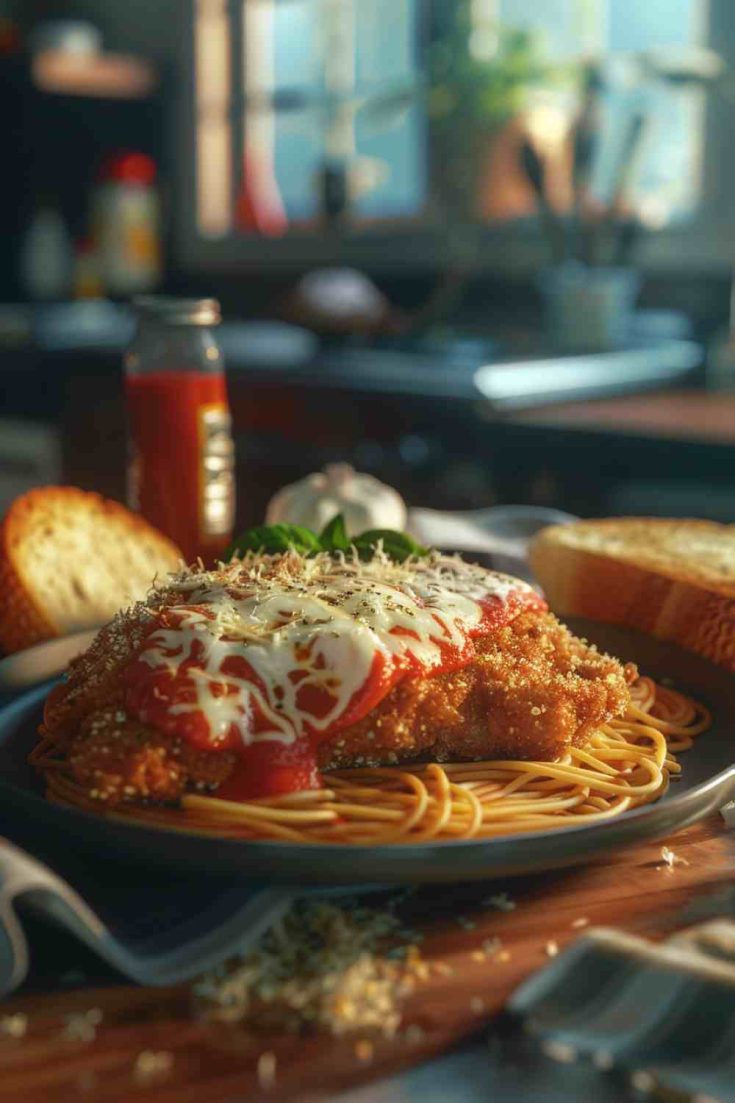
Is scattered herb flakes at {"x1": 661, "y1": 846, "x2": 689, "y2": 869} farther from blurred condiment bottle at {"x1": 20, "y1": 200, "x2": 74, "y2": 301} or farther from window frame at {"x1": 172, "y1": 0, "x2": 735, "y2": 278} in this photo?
blurred condiment bottle at {"x1": 20, "y1": 200, "x2": 74, "y2": 301}

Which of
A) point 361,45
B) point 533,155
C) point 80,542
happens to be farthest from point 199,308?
point 361,45

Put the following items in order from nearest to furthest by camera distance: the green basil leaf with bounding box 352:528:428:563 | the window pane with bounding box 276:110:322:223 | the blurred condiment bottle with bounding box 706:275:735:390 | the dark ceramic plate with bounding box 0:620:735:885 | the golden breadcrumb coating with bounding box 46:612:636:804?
the dark ceramic plate with bounding box 0:620:735:885 → the golden breadcrumb coating with bounding box 46:612:636:804 → the green basil leaf with bounding box 352:528:428:563 → the blurred condiment bottle with bounding box 706:275:735:390 → the window pane with bounding box 276:110:322:223

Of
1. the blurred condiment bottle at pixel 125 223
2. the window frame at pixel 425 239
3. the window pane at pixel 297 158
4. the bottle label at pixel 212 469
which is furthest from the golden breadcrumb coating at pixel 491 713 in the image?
the blurred condiment bottle at pixel 125 223

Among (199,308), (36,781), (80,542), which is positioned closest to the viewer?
(36,781)

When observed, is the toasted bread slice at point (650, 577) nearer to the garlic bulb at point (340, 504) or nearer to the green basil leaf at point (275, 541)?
the garlic bulb at point (340, 504)

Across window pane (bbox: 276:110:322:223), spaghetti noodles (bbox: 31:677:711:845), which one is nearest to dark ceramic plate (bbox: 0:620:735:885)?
spaghetti noodles (bbox: 31:677:711:845)

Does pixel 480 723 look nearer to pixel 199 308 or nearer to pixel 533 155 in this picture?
pixel 199 308
